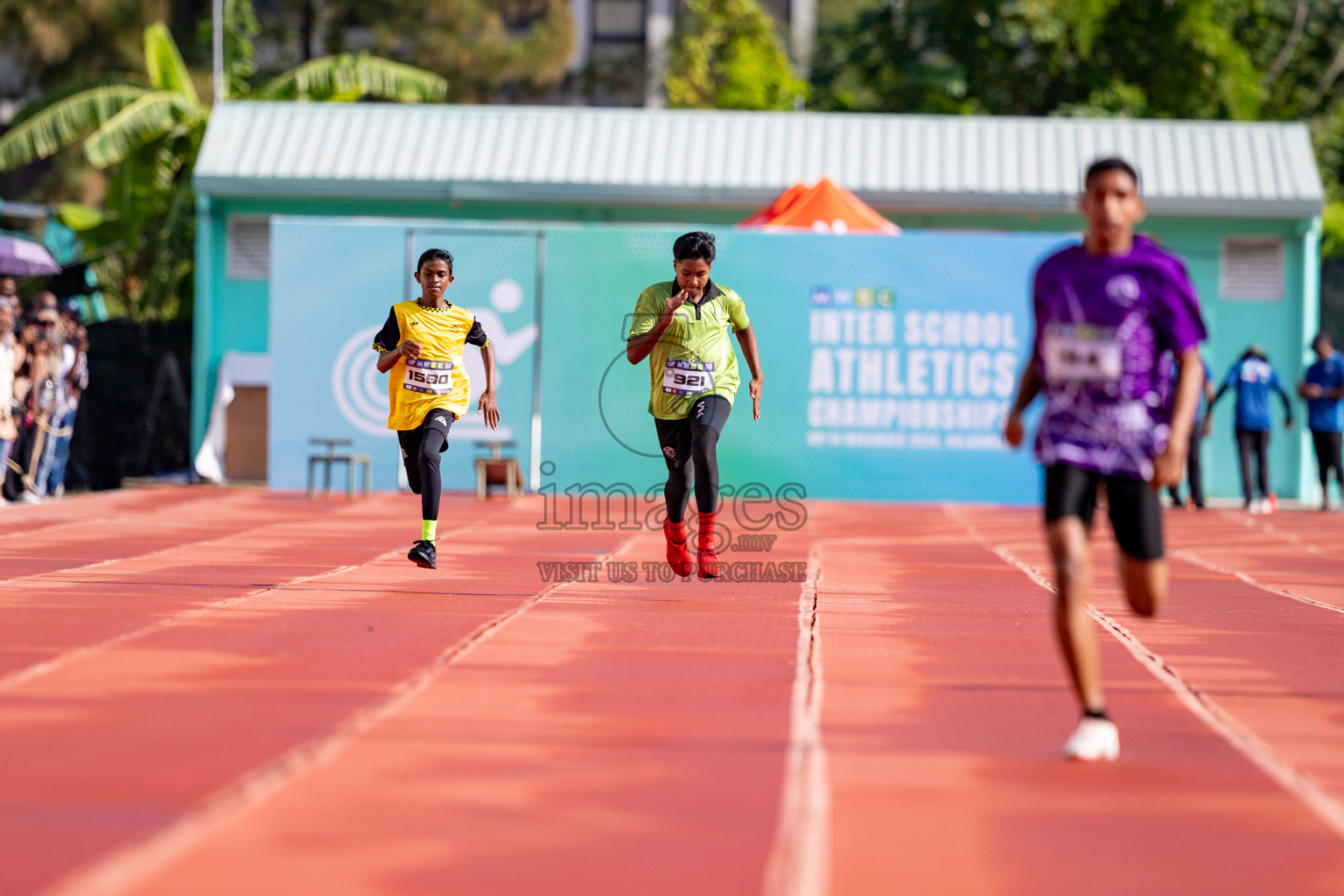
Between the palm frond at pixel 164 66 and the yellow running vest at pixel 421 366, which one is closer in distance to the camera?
the yellow running vest at pixel 421 366

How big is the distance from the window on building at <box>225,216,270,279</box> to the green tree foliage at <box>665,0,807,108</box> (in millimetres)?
20155

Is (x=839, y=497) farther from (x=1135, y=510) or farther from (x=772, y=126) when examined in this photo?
(x=1135, y=510)

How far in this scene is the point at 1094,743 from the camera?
512cm

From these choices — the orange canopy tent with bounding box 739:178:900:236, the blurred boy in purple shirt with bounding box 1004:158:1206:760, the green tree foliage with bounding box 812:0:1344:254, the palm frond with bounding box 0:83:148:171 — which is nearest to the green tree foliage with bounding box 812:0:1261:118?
the green tree foliage with bounding box 812:0:1344:254

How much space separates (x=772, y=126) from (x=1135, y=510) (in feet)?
56.0

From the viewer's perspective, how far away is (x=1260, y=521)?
673 inches

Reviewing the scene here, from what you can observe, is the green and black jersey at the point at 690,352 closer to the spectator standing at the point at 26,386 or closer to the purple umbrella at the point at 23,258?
the spectator standing at the point at 26,386

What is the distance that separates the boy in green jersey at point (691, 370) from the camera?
30.2 ft

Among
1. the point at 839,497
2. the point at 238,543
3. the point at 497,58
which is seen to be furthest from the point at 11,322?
the point at 497,58

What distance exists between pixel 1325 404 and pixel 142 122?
53.0 ft

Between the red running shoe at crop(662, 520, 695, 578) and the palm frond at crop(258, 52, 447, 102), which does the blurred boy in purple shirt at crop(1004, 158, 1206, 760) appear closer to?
the red running shoe at crop(662, 520, 695, 578)

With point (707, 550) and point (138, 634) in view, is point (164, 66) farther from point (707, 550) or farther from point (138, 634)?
point (138, 634)

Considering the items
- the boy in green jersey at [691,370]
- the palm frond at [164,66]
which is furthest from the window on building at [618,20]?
the boy in green jersey at [691,370]

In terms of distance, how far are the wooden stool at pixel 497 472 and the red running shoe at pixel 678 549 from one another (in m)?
8.39
